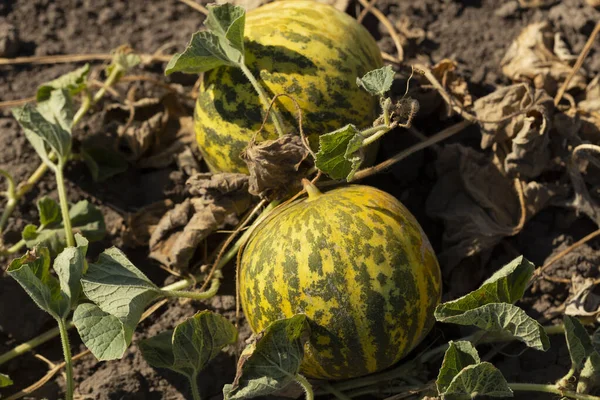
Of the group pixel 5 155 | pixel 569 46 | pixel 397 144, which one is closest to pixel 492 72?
pixel 569 46

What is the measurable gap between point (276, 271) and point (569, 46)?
201cm

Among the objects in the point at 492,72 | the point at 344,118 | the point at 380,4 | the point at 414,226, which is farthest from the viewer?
the point at 380,4

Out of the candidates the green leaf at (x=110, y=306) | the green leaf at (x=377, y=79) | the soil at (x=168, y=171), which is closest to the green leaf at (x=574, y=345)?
the soil at (x=168, y=171)

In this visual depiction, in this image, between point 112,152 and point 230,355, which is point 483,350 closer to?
point 230,355

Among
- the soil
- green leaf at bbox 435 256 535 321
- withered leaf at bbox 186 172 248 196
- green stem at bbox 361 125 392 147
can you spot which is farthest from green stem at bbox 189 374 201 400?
green stem at bbox 361 125 392 147

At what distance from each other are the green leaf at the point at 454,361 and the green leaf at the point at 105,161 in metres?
1.71

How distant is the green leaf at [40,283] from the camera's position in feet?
8.43

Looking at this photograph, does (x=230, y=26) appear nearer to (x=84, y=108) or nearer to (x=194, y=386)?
(x=84, y=108)

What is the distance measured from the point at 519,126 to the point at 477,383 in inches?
46.4

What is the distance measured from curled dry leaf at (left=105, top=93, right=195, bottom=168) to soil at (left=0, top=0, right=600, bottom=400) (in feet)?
0.23

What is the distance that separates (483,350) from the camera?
303 cm

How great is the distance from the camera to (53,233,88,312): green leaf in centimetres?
261

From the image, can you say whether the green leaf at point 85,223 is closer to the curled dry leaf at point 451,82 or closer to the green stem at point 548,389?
the curled dry leaf at point 451,82

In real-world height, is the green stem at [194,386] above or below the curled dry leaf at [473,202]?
below
